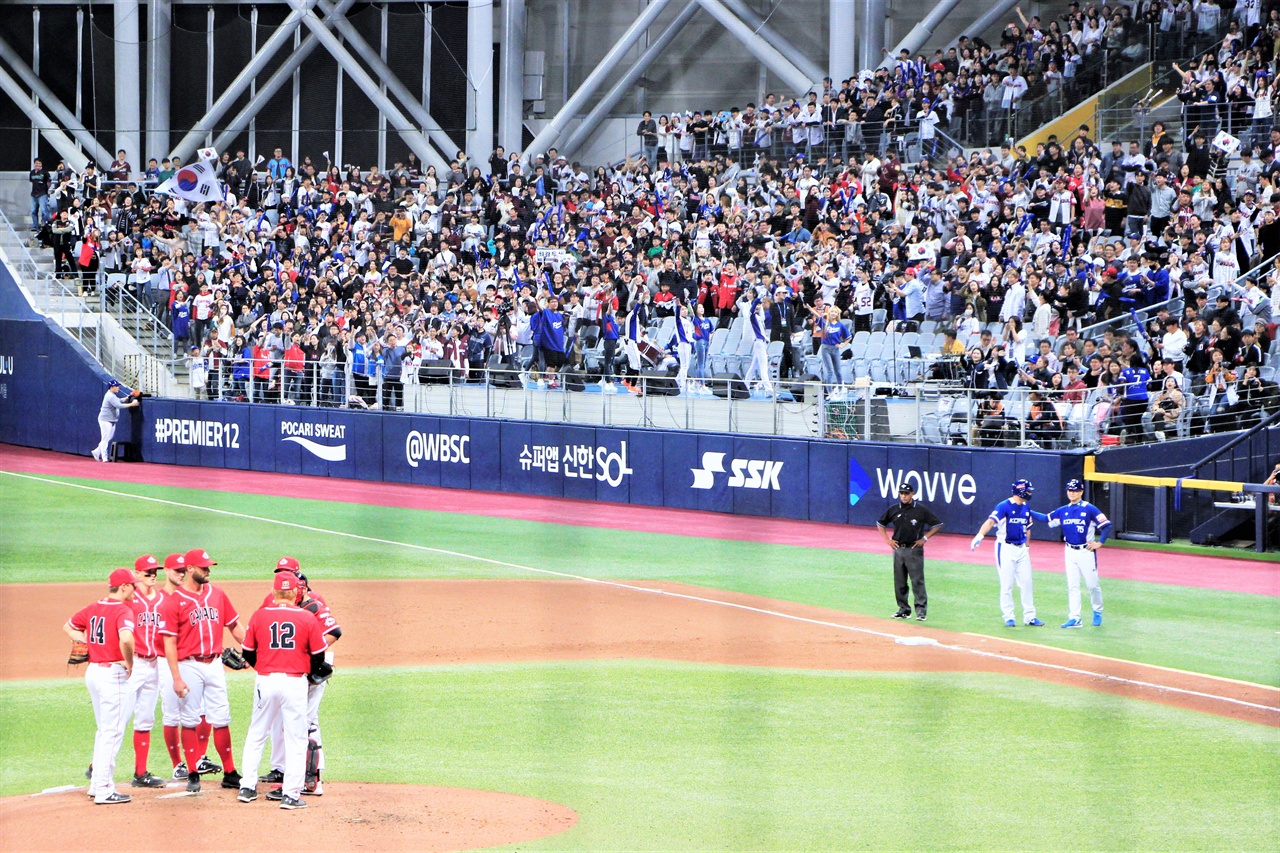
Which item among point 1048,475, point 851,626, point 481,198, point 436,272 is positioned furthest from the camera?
point 481,198

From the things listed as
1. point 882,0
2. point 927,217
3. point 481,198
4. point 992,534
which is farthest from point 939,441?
point 882,0

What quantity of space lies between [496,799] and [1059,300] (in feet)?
46.2

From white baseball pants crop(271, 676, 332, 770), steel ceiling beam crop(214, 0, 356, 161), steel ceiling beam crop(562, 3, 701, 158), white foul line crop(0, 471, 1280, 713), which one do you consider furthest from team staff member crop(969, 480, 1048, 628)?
steel ceiling beam crop(214, 0, 356, 161)

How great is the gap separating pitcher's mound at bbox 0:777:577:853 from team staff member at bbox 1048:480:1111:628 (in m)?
7.30

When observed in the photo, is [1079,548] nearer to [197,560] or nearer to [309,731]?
[309,731]

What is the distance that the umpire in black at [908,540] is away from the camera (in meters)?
15.0

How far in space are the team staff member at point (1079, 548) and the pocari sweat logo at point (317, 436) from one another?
16.0 meters

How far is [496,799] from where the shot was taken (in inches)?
360

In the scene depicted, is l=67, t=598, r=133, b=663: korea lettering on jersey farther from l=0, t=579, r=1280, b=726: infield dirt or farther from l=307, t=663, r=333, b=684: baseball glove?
l=0, t=579, r=1280, b=726: infield dirt

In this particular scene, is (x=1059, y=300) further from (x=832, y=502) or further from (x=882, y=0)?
(x=882, y=0)

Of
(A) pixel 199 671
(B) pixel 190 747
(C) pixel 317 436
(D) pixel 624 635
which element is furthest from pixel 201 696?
(C) pixel 317 436

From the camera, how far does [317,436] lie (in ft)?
93.5

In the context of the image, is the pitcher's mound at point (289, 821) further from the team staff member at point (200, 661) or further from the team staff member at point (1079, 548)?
the team staff member at point (1079, 548)

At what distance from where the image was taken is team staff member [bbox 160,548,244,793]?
9047 millimetres
